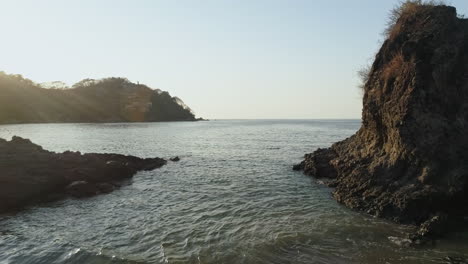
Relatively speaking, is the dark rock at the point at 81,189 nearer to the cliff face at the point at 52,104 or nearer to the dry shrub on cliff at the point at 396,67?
the dry shrub on cliff at the point at 396,67

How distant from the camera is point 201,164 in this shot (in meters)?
39.2

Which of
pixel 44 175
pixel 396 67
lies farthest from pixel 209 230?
pixel 396 67

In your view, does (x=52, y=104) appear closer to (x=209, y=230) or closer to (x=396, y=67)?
(x=209, y=230)

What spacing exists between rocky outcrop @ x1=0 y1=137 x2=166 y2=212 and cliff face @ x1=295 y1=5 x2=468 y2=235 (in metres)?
19.6

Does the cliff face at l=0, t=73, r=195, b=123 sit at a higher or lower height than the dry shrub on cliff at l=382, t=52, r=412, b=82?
higher

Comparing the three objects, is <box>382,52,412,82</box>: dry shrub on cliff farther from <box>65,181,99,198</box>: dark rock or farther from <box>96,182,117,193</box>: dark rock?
<box>65,181,99,198</box>: dark rock

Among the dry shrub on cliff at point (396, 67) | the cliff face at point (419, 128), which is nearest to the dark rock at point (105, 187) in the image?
the cliff face at point (419, 128)

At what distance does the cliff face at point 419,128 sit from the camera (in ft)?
54.4

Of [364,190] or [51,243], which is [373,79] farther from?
[51,243]

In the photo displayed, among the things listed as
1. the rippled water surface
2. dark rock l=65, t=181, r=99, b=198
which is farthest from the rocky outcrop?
the rippled water surface

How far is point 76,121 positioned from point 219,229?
176347 millimetres

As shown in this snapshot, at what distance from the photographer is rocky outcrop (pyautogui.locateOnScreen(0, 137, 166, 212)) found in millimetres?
22400

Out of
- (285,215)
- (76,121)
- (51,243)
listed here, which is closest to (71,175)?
(51,243)

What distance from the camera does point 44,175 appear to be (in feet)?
82.6
